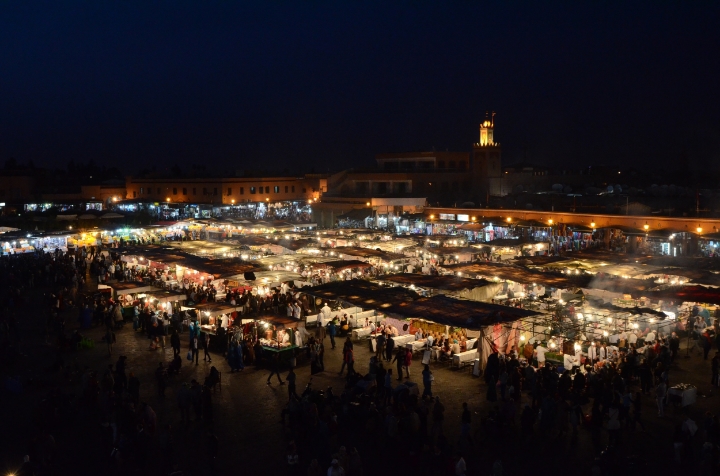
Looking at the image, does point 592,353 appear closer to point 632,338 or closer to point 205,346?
point 632,338

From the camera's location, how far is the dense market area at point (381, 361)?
27.6 ft

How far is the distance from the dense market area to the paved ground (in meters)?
0.05

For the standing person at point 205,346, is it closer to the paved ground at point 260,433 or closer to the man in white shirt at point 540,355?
the paved ground at point 260,433

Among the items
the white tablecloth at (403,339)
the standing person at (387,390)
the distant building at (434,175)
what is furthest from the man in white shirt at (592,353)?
the distant building at (434,175)

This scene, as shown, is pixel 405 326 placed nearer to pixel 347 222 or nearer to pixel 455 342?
pixel 455 342

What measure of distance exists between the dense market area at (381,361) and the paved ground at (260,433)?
48 millimetres

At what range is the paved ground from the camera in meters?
8.20

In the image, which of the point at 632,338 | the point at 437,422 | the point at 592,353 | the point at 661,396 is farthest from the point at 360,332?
the point at 661,396

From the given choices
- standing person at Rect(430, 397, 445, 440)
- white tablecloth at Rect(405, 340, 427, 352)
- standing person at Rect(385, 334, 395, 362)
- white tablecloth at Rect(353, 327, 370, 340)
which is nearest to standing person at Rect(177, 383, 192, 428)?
standing person at Rect(430, 397, 445, 440)

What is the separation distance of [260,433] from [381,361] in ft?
10.6

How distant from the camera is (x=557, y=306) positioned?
13.8 m

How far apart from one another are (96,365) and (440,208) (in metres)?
25.1

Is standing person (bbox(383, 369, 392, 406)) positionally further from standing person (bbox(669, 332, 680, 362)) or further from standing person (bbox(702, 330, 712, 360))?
standing person (bbox(702, 330, 712, 360))

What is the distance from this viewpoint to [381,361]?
12.0 metres
